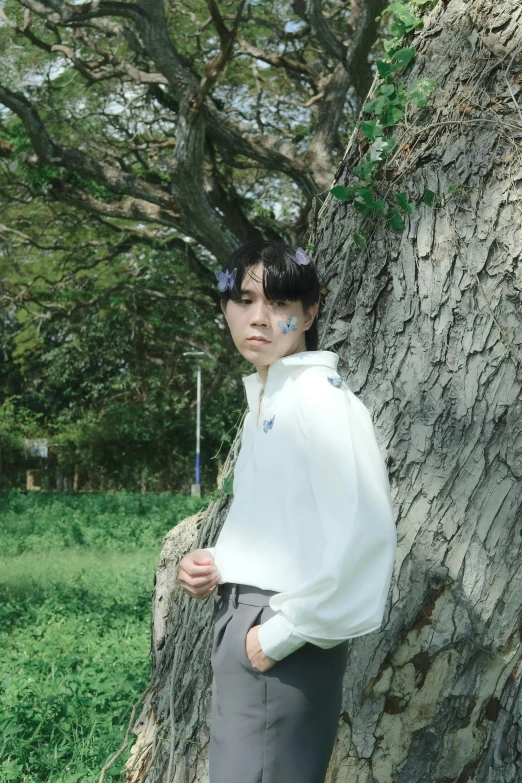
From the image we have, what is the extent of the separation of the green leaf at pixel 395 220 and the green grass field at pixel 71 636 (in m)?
2.37

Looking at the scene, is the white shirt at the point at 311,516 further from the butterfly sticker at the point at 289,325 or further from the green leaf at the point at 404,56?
the green leaf at the point at 404,56

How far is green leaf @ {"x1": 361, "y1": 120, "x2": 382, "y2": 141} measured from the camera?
2.92 m

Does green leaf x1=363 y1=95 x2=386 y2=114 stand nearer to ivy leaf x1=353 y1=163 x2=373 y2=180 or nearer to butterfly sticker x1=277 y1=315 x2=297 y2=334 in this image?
ivy leaf x1=353 y1=163 x2=373 y2=180

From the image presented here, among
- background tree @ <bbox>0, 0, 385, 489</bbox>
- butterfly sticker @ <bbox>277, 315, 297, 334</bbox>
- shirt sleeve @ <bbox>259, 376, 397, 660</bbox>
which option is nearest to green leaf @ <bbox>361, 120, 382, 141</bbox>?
butterfly sticker @ <bbox>277, 315, 297, 334</bbox>

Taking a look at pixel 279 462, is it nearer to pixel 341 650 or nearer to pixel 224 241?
pixel 341 650

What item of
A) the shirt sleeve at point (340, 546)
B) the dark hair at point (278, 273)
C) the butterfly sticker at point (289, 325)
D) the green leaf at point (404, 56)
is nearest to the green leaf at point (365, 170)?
the green leaf at point (404, 56)

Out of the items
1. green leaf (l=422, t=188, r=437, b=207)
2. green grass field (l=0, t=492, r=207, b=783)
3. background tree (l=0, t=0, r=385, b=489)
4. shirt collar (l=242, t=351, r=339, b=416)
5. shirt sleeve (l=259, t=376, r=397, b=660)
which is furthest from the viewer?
background tree (l=0, t=0, r=385, b=489)

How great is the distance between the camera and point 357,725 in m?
2.73

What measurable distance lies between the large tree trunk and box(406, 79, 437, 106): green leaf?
4cm

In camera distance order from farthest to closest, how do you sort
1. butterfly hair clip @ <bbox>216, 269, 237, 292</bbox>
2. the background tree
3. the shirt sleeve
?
the background tree → butterfly hair clip @ <bbox>216, 269, 237, 292</bbox> → the shirt sleeve


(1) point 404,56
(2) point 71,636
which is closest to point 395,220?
(1) point 404,56

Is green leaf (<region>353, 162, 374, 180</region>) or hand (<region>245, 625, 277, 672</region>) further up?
green leaf (<region>353, 162, 374, 180</region>)

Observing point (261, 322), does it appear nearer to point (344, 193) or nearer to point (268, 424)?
point (268, 424)

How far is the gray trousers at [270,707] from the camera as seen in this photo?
1888 millimetres
